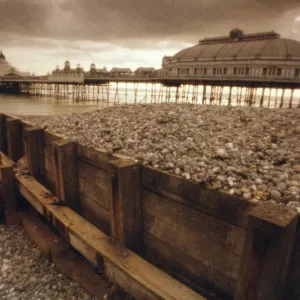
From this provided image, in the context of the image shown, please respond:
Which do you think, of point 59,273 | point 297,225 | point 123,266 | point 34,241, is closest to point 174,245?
point 123,266

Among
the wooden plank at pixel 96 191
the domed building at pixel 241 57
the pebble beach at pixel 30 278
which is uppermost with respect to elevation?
the domed building at pixel 241 57

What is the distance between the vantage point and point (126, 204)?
430cm

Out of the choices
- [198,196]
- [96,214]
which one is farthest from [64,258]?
[198,196]

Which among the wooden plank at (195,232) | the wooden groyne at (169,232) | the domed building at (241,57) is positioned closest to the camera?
the wooden groyne at (169,232)

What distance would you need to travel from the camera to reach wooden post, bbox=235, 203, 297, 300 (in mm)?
2539

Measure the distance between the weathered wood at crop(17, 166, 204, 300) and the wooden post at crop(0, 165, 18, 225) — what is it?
2107 millimetres

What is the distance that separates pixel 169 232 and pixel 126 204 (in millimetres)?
870

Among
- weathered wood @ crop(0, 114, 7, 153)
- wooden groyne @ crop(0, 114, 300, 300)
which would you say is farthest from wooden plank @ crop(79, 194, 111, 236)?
weathered wood @ crop(0, 114, 7, 153)

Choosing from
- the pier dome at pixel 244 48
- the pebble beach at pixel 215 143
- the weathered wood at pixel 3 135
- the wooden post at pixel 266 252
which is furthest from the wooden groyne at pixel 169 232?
the pier dome at pixel 244 48

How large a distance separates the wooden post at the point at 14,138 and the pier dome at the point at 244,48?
5409 cm

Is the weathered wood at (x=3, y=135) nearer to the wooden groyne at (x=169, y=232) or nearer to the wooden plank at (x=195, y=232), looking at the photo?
the wooden groyne at (x=169, y=232)

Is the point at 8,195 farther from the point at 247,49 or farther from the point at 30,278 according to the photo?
the point at 247,49

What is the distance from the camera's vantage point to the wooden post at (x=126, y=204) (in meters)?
4.18

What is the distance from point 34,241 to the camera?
21.2ft
